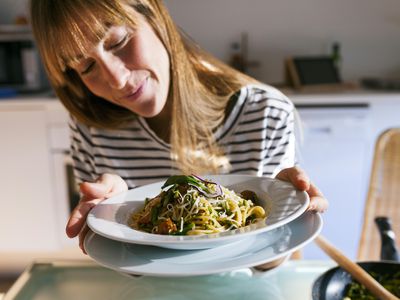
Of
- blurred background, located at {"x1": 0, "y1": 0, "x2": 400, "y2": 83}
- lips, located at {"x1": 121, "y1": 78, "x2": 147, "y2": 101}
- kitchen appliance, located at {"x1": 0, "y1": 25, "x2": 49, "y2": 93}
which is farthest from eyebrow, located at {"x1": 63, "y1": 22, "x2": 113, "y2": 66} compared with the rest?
blurred background, located at {"x1": 0, "y1": 0, "x2": 400, "y2": 83}

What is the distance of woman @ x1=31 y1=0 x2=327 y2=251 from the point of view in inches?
35.9

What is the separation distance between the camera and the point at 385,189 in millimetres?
1476

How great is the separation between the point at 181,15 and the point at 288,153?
210 centimetres

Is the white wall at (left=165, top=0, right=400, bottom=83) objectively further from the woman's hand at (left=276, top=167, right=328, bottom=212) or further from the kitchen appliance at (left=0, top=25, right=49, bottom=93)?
the woman's hand at (left=276, top=167, right=328, bottom=212)

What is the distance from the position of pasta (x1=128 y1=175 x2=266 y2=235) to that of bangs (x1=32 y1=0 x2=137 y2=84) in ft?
1.15

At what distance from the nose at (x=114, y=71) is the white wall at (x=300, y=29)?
2125 mm

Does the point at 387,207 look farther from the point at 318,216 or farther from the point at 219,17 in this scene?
the point at 219,17

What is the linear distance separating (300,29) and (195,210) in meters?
2.51

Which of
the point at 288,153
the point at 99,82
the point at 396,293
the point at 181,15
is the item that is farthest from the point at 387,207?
the point at 181,15

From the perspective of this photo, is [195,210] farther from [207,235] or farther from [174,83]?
[174,83]

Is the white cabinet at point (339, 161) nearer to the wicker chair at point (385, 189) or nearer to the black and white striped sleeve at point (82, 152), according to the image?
the wicker chair at point (385, 189)

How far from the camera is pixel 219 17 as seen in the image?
3.00 m

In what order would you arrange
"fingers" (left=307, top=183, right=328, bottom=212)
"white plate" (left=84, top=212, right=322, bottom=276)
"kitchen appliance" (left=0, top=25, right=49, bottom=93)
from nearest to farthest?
"white plate" (left=84, top=212, right=322, bottom=276)
"fingers" (left=307, top=183, right=328, bottom=212)
"kitchen appliance" (left=0, top=25, right=49, bottom=93)

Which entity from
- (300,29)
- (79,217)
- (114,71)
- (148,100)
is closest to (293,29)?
(300,29)
